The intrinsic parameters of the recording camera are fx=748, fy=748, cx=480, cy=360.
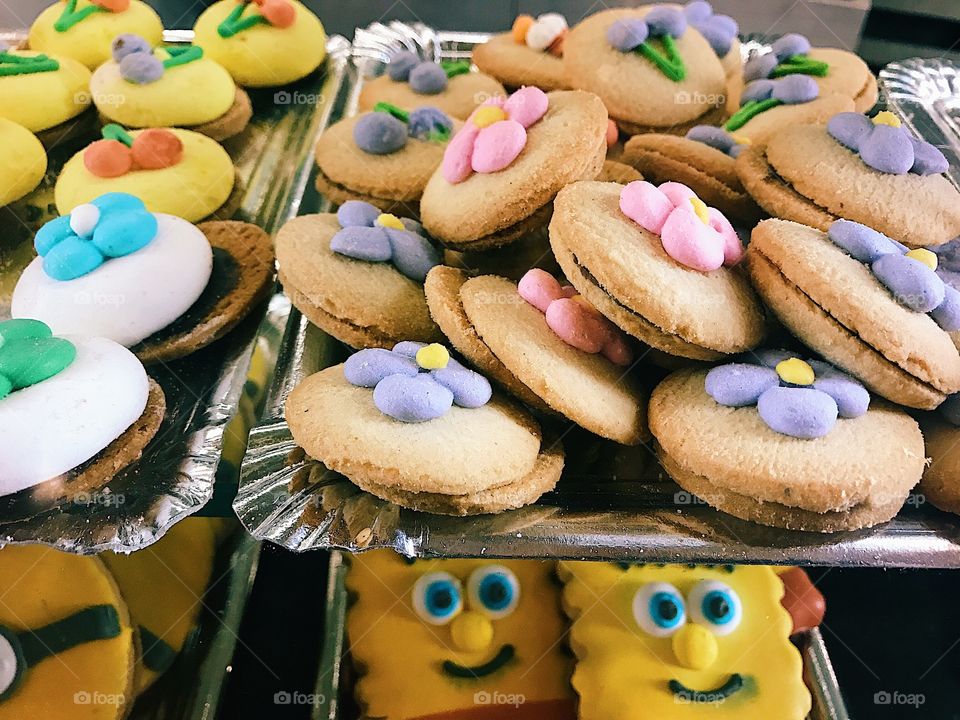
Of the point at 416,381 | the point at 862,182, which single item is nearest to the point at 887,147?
the point at 862,182

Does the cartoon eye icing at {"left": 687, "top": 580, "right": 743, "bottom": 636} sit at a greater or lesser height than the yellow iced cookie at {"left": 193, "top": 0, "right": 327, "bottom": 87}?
lesser

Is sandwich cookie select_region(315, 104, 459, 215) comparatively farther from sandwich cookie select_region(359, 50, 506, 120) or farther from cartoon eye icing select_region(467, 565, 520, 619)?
cartoon eye icing select_region(467, 565, 520, 619)

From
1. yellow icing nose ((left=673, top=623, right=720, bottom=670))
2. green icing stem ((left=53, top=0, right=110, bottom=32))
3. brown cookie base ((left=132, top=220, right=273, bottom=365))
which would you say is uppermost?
green icing stem ((left=53, top=0, right=110, bottom=32))

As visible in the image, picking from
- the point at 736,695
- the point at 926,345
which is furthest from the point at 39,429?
the point at 926,345

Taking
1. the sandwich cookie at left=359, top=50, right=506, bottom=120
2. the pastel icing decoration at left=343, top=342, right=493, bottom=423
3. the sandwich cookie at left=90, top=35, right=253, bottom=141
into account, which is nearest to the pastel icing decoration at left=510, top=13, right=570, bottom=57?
the sandwich cookie at left=359, top=50, right=506, bottom=120

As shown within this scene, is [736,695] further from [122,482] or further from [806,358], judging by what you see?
[122,482]

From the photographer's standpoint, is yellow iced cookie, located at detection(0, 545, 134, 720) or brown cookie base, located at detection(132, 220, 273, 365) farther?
brown cookie base, located at detection(132, 220, 273, 365)
